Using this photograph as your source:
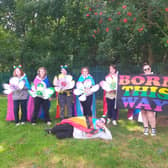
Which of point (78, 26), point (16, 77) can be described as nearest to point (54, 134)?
point (16, 77)

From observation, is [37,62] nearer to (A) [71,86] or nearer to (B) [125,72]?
(B) [125,72]

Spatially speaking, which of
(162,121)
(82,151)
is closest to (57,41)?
(162,121)

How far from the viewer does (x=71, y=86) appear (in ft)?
20.9

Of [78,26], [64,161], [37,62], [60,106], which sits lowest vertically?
[64,161]

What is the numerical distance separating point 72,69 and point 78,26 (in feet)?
7.83

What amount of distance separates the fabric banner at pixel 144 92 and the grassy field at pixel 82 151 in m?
0.72

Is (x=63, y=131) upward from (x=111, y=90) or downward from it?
downward

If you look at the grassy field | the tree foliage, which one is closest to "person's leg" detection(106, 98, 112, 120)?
the grassy field

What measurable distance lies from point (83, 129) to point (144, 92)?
1749 mm

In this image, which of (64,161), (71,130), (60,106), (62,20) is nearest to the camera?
(64,161)

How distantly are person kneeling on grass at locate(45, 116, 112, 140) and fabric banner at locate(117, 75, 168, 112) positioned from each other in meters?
0.99

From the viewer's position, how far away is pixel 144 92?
17.4 feet

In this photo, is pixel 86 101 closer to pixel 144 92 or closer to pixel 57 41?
pixel 144 92

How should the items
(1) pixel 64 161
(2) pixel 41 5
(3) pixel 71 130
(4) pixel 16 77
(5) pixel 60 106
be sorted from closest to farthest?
(1) pixel 64 161 < (3) pixel 71 130 < (4) pixel 16 77 < (5) pixel 60 106 < (2) pixel 41 5
